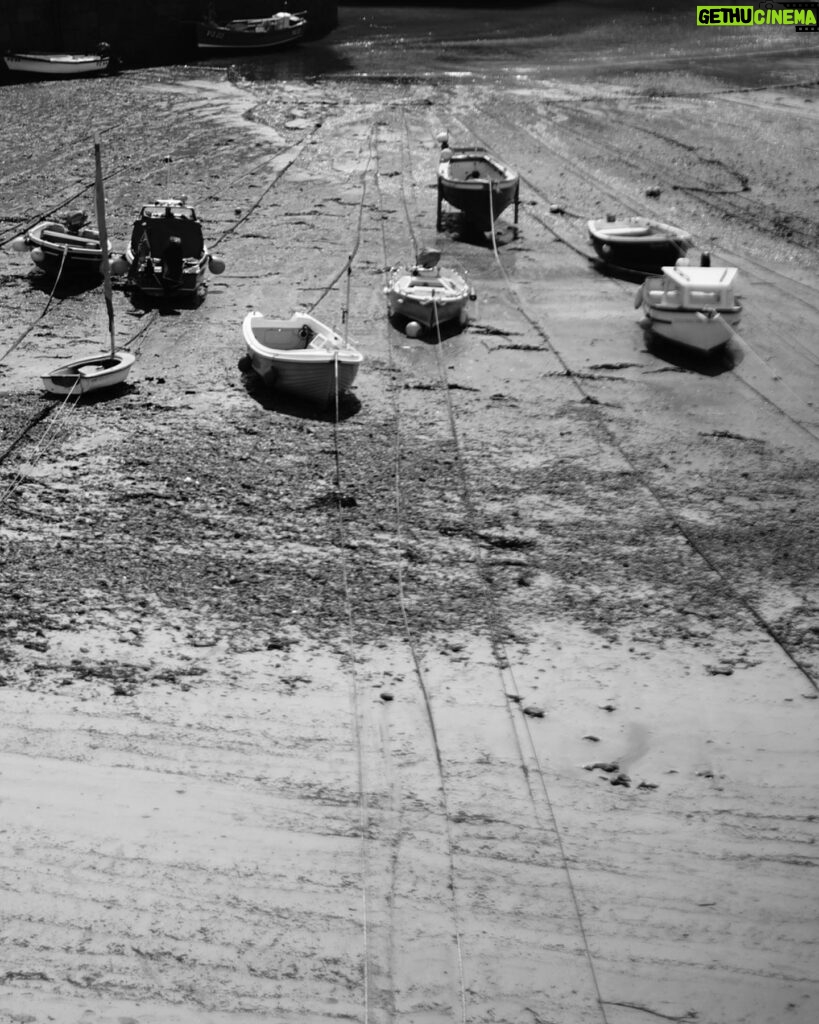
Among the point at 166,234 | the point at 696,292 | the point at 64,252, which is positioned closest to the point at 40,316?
the point at 64,252

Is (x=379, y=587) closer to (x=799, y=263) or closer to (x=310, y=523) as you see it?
(x=310, y=523)

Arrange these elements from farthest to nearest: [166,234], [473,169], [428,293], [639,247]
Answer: [473,169] < [639,247] < [166,234] < [428,293]

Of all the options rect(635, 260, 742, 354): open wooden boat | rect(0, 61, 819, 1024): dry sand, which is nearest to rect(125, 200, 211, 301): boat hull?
rect(0, 61, 819, 1024): dry sand

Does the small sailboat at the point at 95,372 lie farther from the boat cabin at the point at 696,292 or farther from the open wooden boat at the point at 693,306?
the boat cabin at the point at 696,292

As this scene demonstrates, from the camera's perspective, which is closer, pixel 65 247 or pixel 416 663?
pixel 416 663

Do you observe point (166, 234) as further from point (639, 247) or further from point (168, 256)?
point (639, 247)

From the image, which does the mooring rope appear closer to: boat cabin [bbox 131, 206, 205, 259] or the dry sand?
the dry sand

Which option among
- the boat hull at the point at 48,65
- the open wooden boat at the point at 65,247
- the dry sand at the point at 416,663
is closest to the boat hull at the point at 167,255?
the dry sand at the point at 416,663
